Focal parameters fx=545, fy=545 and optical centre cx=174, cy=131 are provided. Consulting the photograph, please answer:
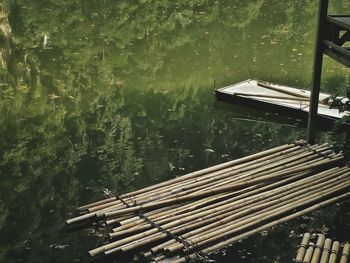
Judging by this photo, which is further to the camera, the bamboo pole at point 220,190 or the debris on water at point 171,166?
the debris on water at point 171,166

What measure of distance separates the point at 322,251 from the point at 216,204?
6.64 feet

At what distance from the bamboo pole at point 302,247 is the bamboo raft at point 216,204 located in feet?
1.61

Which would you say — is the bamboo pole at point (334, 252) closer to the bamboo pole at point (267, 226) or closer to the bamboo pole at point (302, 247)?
the bamboo pole at point (302, 247)

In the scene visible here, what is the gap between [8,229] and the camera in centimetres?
1016

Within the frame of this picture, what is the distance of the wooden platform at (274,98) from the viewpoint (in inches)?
546

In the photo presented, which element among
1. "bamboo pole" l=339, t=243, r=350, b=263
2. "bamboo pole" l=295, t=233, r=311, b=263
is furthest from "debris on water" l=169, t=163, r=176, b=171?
"bamboo pole" l=339, t=243, r=350, b=263

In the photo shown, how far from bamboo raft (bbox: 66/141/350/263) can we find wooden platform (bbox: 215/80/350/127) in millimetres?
2513

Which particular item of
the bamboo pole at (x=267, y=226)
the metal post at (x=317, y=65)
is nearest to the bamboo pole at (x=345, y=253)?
the bamboo pole at (x=267, y=226)

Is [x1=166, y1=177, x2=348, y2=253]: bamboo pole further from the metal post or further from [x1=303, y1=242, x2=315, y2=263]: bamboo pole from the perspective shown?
the metal post

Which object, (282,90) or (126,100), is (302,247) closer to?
(282,90)

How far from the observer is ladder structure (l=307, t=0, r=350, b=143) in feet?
33.5

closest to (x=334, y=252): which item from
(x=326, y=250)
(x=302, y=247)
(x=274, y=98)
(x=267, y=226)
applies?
(x=326, y=250)

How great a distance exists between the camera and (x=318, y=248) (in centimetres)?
865

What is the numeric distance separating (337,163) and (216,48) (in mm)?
10784
